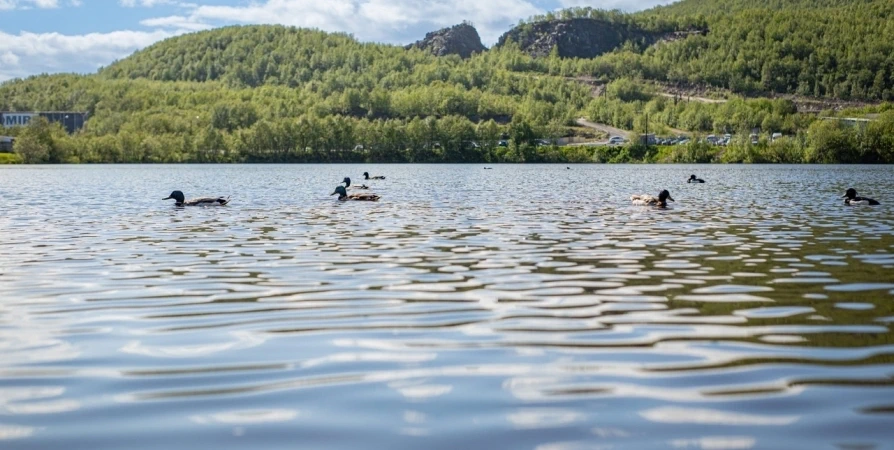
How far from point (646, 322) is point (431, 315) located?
2780 millimetres

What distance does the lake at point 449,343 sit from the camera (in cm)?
770

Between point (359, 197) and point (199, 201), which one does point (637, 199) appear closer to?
point (359, 197)

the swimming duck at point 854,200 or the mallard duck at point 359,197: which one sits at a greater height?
the swimming duck at point 854,200

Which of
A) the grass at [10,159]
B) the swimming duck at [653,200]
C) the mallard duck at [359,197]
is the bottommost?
the grass at [10,159]

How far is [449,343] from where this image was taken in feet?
36.0

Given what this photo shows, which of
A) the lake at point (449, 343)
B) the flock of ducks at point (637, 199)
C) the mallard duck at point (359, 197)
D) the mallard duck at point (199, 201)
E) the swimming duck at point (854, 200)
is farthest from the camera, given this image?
the mallard duck at point (359, 197)

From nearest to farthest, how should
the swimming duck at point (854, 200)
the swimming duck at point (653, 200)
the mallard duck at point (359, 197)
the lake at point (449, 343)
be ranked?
the lake at point (449, 343)
the swimming duck at point (653, 200)
the swimming duck at point (854, 200)
the mallard duck at point (359, 197)

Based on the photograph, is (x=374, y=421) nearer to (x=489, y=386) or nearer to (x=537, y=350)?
(x=489, y=386)

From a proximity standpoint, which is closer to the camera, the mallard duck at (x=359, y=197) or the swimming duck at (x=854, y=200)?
the swimming duck at (x=854, y=200)

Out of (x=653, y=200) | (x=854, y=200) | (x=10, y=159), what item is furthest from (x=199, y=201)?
(x=10, y=159)

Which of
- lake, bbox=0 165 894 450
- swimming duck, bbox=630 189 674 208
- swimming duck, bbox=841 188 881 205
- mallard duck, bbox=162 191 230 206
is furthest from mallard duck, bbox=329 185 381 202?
swimming duck, bbox=841 188 881 205

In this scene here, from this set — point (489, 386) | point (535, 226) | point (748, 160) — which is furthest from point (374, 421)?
point (748, 160)

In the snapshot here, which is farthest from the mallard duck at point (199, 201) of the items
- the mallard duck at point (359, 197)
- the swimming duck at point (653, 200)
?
the swimming duck at point (653, 200)

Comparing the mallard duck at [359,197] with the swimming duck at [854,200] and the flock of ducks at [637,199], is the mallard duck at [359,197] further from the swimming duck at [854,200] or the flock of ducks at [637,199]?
the swimming duck at [854,200]
